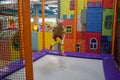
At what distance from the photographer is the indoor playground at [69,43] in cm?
160

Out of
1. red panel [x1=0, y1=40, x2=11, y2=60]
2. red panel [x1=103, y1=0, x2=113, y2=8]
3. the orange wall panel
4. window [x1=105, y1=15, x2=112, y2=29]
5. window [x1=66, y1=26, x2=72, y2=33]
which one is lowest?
the orange wall panel

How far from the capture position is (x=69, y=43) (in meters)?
3.66

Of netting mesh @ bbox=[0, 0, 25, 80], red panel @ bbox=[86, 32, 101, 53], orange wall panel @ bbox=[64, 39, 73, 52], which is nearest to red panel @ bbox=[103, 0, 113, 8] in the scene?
red panel @ bbox=[86, 32, 101, 53]

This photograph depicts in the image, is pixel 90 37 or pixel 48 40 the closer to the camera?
pixel 90 37

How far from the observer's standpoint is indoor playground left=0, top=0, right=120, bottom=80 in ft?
5.24

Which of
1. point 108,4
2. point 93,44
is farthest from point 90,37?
point 108,4

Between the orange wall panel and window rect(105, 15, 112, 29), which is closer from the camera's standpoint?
window rect(105, 15, 112, 29)

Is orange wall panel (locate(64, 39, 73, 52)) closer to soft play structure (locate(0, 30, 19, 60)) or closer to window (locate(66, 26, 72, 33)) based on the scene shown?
window (locate(66, 26, 72, 33))

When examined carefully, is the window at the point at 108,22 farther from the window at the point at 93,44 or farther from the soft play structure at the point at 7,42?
the soft play structure at the point at 7,42

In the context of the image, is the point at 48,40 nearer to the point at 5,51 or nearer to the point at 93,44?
the point at 93,44

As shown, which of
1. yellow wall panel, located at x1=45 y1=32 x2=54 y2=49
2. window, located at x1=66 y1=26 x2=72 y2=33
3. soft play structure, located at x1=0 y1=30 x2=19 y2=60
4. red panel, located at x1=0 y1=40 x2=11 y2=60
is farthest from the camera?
yellow wall panel, located at x1=45 y1=32 x2=54 y2=49

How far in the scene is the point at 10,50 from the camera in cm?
197

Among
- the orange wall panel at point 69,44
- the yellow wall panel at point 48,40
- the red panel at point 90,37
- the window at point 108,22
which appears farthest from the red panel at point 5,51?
the yellow wall panel at point 48,40

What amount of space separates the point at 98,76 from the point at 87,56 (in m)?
0.98
